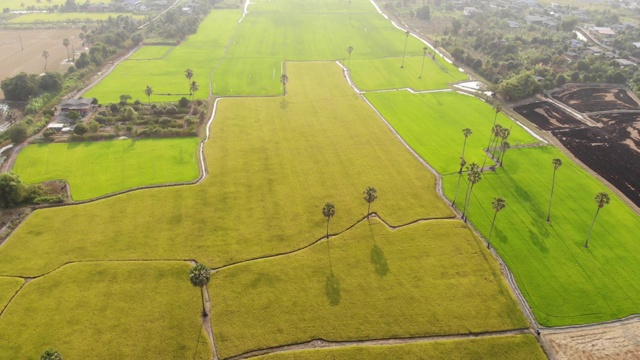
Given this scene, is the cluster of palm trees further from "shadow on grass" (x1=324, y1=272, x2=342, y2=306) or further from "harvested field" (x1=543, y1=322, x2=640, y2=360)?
"shadow on grass" (x1=324, y1=272, x2=342, y2=306)

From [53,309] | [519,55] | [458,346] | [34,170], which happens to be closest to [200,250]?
[53,309]

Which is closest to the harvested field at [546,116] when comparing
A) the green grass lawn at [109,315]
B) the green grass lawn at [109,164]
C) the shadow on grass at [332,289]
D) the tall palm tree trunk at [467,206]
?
the tall palm tree trunk at [467,206]

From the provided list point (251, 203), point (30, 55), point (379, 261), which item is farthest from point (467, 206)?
point (30, 55)

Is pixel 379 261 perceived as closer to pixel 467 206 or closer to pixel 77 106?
pixel 467 206

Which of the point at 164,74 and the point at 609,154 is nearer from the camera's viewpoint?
the point at 609,154

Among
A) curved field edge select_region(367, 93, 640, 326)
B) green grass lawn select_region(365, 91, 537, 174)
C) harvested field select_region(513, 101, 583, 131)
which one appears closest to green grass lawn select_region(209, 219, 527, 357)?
curved field edge select_region(367, 93, 640, 326)
